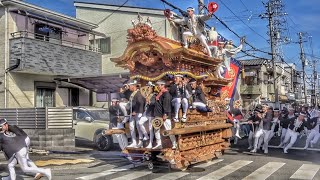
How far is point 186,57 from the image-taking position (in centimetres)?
1006

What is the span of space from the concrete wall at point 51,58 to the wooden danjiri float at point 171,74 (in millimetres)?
9443

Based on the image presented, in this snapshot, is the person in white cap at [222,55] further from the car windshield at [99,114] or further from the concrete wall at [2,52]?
the concrete wall at [2,52]

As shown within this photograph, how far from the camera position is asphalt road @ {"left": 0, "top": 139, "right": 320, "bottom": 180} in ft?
29.1

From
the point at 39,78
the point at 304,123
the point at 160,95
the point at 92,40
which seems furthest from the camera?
the point at 92,40

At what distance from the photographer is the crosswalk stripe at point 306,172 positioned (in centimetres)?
875

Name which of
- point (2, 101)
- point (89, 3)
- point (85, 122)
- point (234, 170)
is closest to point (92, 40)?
point (89, 3)

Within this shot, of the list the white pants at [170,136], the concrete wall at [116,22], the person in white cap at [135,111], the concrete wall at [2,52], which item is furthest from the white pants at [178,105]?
the concrete wall at [116,22]

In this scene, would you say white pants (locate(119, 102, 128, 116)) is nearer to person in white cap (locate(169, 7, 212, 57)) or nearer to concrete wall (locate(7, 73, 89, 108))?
person in white cap (locate(169, 7, 212, 57))

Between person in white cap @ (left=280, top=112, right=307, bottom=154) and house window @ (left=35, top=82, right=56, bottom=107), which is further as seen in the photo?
house window @ (left=35, top=82, right=56, bottom=107)

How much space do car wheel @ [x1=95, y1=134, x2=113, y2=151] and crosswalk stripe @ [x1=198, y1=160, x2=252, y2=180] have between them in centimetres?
557

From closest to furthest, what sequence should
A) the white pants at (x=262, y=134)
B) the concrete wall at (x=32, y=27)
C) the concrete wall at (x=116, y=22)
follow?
the white pants at (x=262, y=134)
the concrete wall at (x=32, y=27)
the concrete wall at (x=116, y=22)

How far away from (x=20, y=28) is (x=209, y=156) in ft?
45.1

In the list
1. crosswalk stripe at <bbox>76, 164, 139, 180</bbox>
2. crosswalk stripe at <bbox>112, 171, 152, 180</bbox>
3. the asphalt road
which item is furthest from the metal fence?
crosswalk stripe at <bbox>112, 171, 152, 180</bbox>

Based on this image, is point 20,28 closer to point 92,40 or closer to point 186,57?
point 92,40
